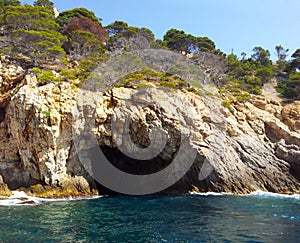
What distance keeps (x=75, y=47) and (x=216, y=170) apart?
26.1 m

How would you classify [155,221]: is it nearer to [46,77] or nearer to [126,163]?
[126,163]

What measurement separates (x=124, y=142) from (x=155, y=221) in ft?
37.2

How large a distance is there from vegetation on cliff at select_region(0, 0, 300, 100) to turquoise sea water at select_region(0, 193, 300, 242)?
1503cm

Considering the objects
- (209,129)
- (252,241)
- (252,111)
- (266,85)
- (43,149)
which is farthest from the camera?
(266,85)

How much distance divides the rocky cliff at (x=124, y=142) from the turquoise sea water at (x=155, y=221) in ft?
13.6

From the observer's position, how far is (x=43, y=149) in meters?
21.6

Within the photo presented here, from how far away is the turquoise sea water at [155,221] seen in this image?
428 inches

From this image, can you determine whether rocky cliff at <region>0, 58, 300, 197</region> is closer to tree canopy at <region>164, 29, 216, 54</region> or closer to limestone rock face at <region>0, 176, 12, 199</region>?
limestone rock face at <region>0, 176, 12, 199</region>

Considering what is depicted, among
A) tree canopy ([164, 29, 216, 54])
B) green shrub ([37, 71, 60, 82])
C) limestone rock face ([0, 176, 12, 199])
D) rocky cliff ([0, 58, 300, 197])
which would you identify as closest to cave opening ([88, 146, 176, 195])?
rocky cliff ([0, 58, 300, 197])

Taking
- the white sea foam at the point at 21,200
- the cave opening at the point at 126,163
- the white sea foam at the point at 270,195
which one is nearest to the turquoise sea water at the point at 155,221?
the white sea foam at the point at 21,200

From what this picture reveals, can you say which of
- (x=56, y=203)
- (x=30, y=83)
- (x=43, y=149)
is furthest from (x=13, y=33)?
(x=56, y=203)

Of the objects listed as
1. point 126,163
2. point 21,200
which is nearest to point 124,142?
point 126,163

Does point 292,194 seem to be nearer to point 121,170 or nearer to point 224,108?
point 224,108

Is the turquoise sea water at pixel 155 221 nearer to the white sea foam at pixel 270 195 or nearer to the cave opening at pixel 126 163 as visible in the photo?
the white sea foam at pixel 270 195
